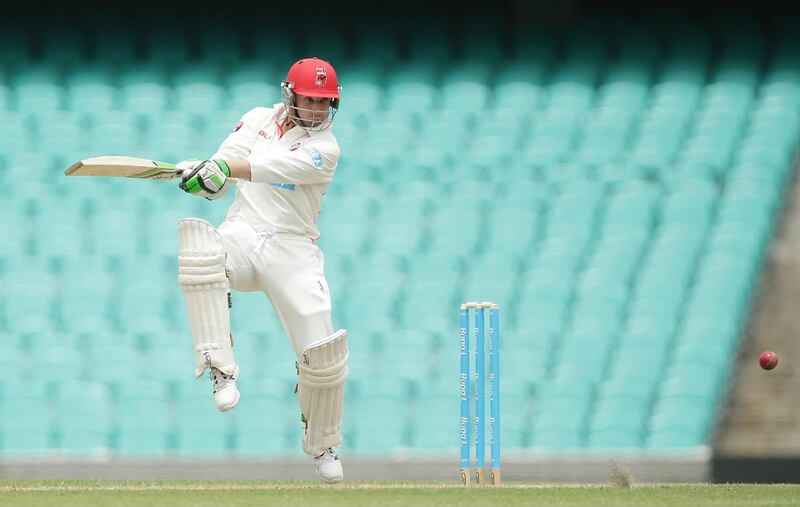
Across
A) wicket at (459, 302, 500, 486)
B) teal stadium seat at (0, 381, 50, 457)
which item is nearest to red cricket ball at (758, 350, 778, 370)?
wicket at (459, 302, 500, 486)

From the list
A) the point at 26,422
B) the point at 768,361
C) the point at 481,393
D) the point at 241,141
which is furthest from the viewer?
the point at 26,422

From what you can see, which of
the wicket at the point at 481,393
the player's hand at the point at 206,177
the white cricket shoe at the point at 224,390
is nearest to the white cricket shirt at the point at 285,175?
the player's hand at the point at 206,177

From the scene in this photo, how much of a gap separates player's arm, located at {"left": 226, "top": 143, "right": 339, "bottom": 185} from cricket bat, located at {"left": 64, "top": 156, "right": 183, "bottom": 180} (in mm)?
207

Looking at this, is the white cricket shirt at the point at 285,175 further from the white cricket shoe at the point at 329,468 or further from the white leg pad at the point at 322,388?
the white cricket shoe at the point at 329,468

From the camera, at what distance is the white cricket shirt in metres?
4.60

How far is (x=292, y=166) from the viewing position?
455 centimetres

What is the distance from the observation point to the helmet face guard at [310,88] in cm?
467

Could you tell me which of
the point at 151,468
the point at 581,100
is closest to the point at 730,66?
the point at 581,100

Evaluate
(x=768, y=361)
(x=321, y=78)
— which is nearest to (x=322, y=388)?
(x=321, y=78)

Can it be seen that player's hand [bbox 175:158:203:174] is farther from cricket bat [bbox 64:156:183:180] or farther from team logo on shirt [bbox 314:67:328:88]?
team logo on shirt [bbox 314:67:328:88]

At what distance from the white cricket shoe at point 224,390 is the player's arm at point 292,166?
24.8 inches

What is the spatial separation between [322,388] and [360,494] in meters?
0.40

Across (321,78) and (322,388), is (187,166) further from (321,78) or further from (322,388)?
(322,388)

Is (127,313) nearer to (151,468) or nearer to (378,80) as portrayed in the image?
(151,468)
